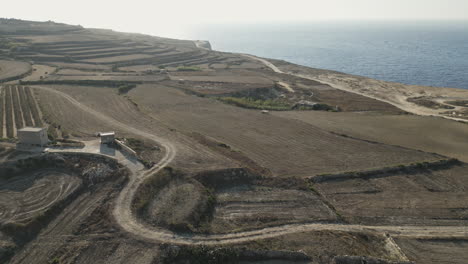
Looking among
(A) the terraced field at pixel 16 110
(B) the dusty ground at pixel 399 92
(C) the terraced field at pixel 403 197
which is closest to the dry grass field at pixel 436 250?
(C) the terraced field at pixel 403 197

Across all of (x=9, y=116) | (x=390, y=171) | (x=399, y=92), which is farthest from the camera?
(x=399, y=92)

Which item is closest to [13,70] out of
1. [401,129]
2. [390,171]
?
[390,171]

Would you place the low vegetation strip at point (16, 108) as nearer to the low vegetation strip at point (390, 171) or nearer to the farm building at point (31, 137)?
the farm building at point (31, 137)

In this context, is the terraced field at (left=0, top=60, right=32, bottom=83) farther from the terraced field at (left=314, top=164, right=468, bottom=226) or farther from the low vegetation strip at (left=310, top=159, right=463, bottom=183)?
the terraced field at (left=314, top=164, right=468, bottom=226)

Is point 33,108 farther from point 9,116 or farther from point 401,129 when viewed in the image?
point 401,129

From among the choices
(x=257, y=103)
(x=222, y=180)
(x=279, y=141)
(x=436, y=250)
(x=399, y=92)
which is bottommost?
(x=436, y=250)

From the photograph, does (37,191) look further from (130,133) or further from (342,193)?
(342,193)

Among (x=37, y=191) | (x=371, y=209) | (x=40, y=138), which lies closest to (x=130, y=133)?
(x=40, y=138)
